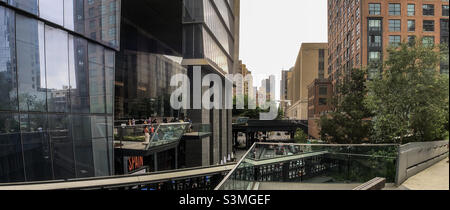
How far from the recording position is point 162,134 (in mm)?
13352

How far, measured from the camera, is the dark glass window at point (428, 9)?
38.2 metres

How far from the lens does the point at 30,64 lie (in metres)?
8.62

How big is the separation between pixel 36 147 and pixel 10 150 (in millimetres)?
926

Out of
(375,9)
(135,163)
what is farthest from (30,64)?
(375,9)

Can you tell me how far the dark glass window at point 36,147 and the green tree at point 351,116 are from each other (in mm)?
20647

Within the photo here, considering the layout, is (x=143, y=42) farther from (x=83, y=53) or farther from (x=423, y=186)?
(x=423, y=186)

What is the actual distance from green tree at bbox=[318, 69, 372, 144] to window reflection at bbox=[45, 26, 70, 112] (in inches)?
799

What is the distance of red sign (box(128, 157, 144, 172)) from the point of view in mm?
14614

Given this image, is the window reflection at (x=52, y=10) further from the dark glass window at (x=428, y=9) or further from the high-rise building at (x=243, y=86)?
the high-rise building at (x=243, y=86)

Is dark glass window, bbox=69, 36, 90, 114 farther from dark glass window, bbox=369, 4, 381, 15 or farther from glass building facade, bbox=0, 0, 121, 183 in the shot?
dark glass window, bbox=369, 4, 381, 15

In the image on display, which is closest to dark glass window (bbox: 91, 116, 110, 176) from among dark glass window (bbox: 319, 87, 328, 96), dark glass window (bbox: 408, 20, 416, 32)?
dark glass window (bbox: 408, 20, 416, 32)

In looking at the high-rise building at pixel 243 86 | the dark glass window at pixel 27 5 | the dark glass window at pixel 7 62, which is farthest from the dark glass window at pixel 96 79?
the high-rise building at pixel 243 86

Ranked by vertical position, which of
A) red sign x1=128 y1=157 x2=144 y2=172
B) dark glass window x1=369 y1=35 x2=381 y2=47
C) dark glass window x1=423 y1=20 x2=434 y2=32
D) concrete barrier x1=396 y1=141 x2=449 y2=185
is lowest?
red sign x1=128 y1=157 x2=144 y2=172
